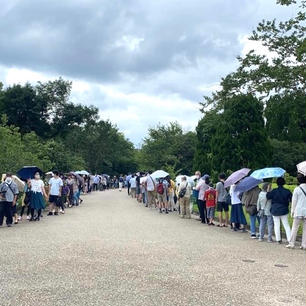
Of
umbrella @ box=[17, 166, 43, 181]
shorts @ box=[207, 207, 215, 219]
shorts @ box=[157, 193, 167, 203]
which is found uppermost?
Answer: umbrella @ box=[17, 166, 43, 181]

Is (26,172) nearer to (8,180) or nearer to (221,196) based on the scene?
(8,180)

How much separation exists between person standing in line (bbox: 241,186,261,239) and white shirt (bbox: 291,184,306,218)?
1873 millimetres

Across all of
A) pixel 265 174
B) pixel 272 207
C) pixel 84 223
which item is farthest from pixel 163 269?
pixel 84 223

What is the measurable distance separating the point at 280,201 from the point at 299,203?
0.80m

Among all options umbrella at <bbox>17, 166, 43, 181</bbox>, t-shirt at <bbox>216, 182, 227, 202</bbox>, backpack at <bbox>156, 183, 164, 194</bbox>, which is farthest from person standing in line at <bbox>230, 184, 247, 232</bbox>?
umbrella at <bbox>17, 166, 43, 181</bbox>

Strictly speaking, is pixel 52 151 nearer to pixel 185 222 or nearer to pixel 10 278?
pixel 185 222

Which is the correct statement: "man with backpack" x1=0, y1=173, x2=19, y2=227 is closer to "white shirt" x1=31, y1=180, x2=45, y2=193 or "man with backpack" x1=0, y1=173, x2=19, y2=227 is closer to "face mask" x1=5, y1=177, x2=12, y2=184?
"face mask" x1=5, y1=177, x2=12, y2=184

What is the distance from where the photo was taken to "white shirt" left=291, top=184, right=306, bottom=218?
10758mm

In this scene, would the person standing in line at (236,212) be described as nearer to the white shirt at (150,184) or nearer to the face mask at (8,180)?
the face mask at (8,180)

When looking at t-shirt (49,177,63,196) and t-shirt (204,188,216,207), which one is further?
t-shirt (49,177,63,196)

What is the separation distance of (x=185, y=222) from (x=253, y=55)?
276 inches

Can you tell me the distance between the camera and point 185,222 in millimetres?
16562

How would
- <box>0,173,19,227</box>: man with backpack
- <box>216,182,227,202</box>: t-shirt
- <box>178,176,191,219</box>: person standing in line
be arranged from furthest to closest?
<box>178,176,191,219</box>: person standing in line
<box>216,182,227,202</box>: t-shirt
<box>0,173,19,227</box>: man with backpack

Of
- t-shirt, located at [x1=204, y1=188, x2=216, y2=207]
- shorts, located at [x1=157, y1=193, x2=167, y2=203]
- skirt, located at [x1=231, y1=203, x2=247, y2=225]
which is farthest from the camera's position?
shorts, located at [x1=157, y1=193, x2=167, y2=203]
